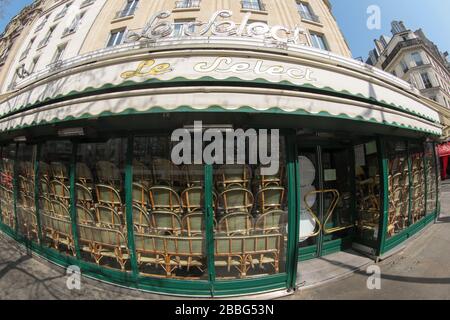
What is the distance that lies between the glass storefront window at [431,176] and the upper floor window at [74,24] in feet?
43.0

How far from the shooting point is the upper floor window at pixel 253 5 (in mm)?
8234

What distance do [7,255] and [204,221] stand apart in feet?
16.1

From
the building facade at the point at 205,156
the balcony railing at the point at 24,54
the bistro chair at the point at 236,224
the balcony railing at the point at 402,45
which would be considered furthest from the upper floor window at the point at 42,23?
the balcony railing at the point at 402,45

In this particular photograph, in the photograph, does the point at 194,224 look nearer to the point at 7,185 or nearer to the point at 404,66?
the point at 7,185

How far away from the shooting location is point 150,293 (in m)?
3.73

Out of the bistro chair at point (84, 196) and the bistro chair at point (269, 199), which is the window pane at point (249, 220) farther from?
the bistro chair at point (84, 196)

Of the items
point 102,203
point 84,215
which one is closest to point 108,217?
point 102,203

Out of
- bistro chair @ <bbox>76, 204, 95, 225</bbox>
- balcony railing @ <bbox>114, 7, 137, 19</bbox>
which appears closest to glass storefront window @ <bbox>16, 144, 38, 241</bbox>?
bistro chair @ <bbox>76, 204, 95, 225</bbox>

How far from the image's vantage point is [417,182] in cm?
652

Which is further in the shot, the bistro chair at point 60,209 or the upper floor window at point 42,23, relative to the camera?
the upper floor window at point 42,23

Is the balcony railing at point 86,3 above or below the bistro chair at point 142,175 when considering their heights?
above

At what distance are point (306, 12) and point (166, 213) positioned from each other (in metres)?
10.0
